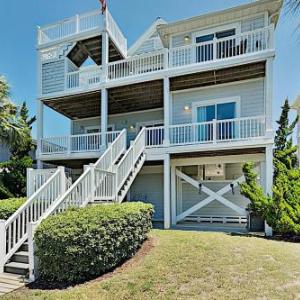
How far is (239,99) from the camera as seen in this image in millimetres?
13266

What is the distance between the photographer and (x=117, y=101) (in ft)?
51.1

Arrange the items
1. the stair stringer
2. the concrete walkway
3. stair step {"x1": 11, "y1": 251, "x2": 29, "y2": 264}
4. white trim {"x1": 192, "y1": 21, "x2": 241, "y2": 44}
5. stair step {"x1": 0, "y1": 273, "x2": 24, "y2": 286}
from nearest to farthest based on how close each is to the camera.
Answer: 1. the concrete walkway
2. stair step {"x1": 0, "y1": 273, "x2": 24, "y2": 286}
3. stair step {"x1": 11, "y1": 251, "x2": 29, "y2": 264}
4. the stair stringer
5. white trim {"x1": 192, "y1": 21, "x2": 241, "y2": 44}

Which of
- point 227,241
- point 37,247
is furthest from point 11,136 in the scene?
point 227,241

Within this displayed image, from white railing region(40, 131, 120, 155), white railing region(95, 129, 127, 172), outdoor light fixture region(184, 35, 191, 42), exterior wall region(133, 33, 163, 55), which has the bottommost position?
white railing region(95, 129, 127, 172)

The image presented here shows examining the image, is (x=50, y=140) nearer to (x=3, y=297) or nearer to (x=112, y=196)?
(x=112, y=196)

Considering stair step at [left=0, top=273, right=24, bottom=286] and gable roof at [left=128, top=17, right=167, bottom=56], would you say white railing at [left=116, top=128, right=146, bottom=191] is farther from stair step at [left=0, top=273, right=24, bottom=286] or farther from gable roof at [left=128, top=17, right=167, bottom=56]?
gable roof at [left=128, top=17, right=167, bottom=56]

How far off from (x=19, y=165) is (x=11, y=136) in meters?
2.36

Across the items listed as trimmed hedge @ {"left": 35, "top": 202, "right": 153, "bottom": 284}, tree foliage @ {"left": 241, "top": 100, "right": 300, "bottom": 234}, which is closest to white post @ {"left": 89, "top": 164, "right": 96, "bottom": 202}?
trimmed hedge @ {"left": 35, "top": 202, "right": 153, "bottom": 284}

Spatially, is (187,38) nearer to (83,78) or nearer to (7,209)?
(83,78)

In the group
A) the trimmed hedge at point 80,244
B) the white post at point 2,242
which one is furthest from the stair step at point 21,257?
the trimmed hedge at point 80,244

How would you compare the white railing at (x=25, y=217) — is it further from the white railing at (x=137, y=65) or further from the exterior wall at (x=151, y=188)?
the exterior wall at (x=151, y=188)

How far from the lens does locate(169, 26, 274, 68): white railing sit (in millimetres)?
11852

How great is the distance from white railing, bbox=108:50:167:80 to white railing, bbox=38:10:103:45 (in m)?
2.27

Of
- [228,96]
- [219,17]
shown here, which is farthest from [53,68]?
[228,96]
